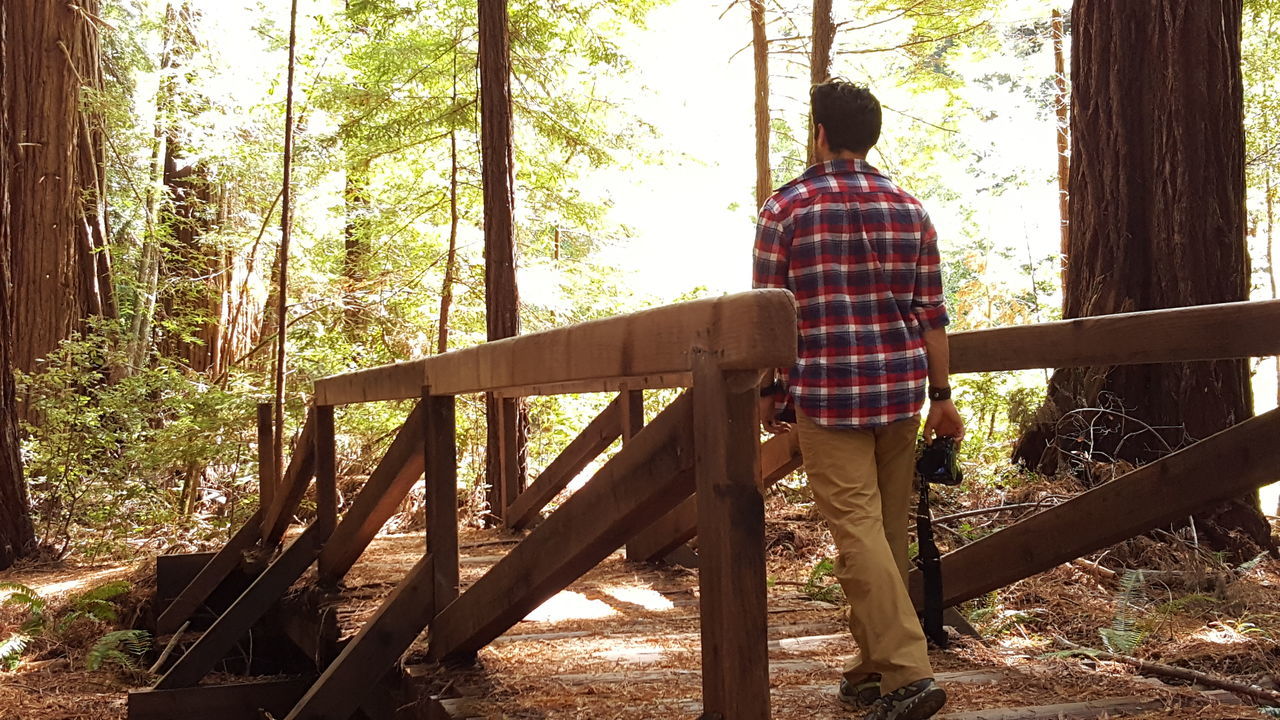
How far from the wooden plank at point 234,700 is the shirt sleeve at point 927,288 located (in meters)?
3.94

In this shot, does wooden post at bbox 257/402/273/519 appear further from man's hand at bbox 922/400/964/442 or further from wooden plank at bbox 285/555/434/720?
man's hand at bbox 922/400/964/442

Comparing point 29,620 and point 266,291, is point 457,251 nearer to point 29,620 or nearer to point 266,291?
point 266,291

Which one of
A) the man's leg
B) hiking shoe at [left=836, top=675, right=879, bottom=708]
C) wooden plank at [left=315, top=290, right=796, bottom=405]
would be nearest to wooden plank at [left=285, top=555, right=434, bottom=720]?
wooden plank at [left=315, top=290, right=796, bottom=405]

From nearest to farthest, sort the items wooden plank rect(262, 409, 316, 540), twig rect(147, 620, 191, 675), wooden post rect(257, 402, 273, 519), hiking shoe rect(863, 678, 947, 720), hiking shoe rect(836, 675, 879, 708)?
1. hiking shoe rect(863, 678, 947, 720)
2. hiking shoe rect(836, 675, 879, 708)
3. twig rect(147, 620, 191, 675)
4. wooden plank rect(262, 409, 316, 540)
5. wooden post rect(257, 402, 273, 519)

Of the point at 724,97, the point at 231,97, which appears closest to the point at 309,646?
the point at 231,97

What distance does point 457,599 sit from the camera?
3.43 metres

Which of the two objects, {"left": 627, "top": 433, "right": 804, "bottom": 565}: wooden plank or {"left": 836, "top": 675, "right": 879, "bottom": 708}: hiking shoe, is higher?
{"left": 627, "top": 433, "right": 804, "bottom": 565}: wooden plank

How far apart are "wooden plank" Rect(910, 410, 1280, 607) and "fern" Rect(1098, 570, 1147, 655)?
505 mm

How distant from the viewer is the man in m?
2.71

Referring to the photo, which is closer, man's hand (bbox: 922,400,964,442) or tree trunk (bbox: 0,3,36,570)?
man's hand (bbox: 922,400,964,442)

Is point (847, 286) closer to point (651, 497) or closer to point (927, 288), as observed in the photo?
point (927, 288)

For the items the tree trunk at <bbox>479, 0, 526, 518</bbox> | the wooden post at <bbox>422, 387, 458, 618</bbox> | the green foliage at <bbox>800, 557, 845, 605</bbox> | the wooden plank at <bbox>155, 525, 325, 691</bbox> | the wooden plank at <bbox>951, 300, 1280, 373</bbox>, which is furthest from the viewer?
the tree trunk at <bbox>479, 0, 526, 518</bbox>

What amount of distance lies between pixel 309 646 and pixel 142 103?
1345 cm

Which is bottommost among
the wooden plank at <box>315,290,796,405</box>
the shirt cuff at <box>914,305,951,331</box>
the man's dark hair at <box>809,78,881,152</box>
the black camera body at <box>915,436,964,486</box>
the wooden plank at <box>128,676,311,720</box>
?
the wooden plank at <box>128,676,311,720</box>
